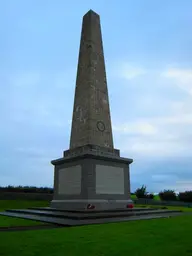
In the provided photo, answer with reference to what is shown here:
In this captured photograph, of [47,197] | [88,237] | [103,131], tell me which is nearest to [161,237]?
[88,237]

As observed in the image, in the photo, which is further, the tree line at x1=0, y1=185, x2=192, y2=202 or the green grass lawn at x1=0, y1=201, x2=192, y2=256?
the tree line at x1=0, y1=185, x2=192, y2=202

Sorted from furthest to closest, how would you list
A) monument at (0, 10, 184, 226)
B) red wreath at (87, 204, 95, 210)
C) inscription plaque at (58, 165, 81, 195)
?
inscription plaque at (58, 165, 81, 195) < monument at (0, 10, 184, 226) < red wreath at (87, 204, 95, 210)

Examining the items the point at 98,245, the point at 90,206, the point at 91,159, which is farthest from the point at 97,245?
the point at 91,159

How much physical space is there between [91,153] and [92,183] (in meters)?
1.72

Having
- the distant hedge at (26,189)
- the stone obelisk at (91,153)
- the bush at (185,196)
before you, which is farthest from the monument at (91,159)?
the bush at (185,196)

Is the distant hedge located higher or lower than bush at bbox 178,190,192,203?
higher

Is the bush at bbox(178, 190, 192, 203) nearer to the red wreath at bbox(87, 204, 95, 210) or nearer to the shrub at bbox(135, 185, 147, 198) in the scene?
the shrub at bbox(135, 185, 147, 198)

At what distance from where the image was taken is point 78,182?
15586 millimetres

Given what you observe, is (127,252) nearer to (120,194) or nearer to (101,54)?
(120,194)

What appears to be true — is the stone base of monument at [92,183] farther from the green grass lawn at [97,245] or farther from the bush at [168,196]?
the bush at [168,196]

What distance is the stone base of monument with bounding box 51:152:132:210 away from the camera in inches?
588

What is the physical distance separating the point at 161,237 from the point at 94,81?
41.4 feet

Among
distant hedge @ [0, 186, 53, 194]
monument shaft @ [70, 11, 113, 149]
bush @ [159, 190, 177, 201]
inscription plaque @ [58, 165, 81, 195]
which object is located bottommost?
bush @ [159, 190, 177, 201]

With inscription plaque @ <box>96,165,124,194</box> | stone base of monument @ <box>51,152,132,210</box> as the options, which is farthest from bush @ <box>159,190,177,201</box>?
inscription plaque @ <box>96,165,124,194</box>
